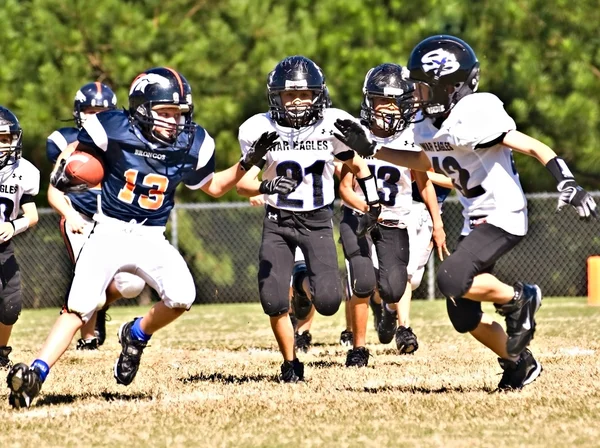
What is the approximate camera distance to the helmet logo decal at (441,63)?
568 centimetres

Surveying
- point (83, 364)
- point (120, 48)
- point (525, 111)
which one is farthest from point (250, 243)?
point (83, 364)

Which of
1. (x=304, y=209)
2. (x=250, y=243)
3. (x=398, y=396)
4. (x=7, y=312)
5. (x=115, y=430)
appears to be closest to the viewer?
(x=115, y=430)

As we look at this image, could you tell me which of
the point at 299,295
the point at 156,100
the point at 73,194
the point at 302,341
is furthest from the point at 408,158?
the point at 73,194

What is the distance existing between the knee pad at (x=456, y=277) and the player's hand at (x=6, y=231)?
10.3 feet

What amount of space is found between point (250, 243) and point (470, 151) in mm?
10460

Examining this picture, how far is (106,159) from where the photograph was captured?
19.0ft

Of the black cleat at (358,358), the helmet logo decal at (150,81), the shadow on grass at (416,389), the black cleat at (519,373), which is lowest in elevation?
the black cleat at (358,358)

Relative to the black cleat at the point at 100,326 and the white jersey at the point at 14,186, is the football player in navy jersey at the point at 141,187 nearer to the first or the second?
the white jersey at the point at 14,186

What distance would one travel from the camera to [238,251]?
1597 cm

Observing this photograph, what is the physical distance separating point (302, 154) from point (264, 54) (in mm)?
9329

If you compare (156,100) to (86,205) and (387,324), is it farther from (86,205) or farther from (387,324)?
(86,205)

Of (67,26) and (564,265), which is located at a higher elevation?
(67,26)

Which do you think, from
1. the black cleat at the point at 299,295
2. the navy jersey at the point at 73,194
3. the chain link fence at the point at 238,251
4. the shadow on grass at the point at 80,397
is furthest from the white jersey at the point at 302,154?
the chain link fence at the point at 238,251

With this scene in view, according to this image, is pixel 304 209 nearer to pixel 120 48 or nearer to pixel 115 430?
pixel 115 430
